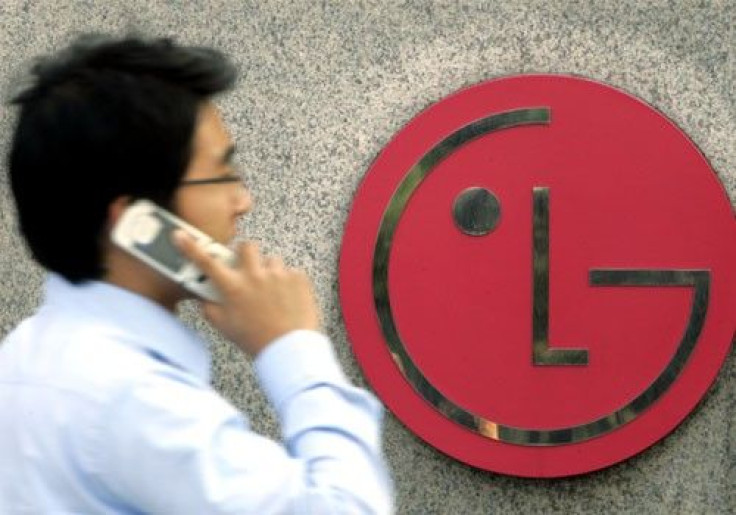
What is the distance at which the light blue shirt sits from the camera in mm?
1399

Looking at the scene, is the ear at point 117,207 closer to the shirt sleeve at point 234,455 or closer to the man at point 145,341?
the man at point 145,341

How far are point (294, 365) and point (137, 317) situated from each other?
0.61 feet

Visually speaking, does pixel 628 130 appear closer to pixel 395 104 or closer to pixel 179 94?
pixel 395 104

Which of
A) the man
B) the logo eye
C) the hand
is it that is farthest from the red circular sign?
the hand

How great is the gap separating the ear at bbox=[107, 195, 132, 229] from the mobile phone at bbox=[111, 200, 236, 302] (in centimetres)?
1

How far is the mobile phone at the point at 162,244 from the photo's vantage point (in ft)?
5.13

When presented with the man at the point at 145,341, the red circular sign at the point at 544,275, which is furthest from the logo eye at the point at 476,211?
the man at the point at 145,341

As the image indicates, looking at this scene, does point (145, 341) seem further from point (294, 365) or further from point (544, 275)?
point (544, 275)

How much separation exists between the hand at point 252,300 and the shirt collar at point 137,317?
0.05 m

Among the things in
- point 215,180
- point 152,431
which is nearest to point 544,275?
point 215,180

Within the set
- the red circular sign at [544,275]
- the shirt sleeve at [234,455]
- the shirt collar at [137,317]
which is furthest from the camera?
the red circular sign at [544,275]

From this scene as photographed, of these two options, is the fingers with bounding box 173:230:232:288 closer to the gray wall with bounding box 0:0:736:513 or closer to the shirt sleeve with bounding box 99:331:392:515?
the shirt sleeve with bounding box 99:331:392:515

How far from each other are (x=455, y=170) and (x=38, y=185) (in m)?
2.16

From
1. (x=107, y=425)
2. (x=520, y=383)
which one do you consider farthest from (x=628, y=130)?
(x=107, y=425)
